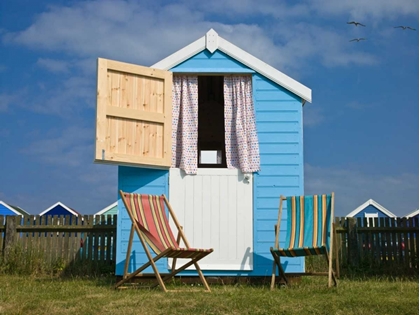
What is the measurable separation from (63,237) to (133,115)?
270 cm

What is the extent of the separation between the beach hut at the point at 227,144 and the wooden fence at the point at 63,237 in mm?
1676

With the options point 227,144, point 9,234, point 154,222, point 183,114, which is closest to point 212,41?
point 183,114

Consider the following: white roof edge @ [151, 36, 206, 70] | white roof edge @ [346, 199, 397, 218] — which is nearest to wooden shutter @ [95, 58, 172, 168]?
white roof edge @ [151, 36, 206, 70]

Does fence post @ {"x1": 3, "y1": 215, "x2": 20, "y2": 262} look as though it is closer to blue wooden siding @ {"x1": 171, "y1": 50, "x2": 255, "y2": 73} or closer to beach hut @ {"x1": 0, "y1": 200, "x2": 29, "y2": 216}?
blue wooden siding @ {"x1": 171, "y1": 50, "x2": 255, "y2": 73}

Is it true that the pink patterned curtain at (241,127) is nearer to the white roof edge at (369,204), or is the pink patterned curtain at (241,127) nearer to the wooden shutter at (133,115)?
the wooden shutter at (133,115)

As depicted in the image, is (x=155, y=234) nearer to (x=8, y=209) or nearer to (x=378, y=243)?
(x=378, y=243)

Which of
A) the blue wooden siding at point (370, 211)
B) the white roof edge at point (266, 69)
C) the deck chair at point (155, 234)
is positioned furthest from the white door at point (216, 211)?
the blue wooden siding at point (370, 211)

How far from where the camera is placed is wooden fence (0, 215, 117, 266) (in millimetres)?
9508

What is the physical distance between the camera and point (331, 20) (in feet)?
27.0

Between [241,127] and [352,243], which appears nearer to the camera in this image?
[241,127]

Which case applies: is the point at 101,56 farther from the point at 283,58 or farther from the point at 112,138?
the point at 283,58

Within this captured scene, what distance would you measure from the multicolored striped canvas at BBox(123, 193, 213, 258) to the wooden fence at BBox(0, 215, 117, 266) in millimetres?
2274

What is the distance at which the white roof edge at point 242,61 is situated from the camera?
26.8ft

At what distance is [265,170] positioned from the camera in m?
8.02
